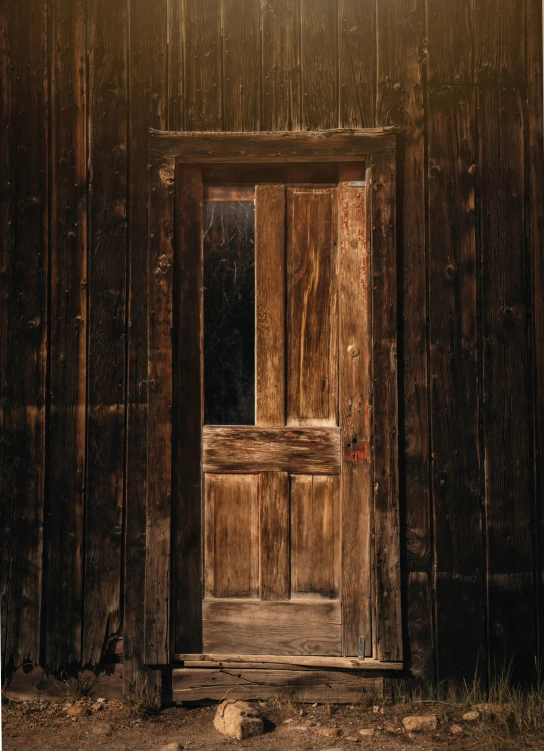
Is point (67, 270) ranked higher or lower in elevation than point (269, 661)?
higher

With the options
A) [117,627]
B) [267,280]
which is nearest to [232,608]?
[117,627]

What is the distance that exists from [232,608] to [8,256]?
2103mm

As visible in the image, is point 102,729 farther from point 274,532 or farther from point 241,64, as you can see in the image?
point 241,64

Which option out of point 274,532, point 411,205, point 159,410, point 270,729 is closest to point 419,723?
point 270,729

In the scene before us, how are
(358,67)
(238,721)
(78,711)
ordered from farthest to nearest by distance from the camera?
1. (358,67)
2. (78,711)
3. (238,721)

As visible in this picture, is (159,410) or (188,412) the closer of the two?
(159,410)

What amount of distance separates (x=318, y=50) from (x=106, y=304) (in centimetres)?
164

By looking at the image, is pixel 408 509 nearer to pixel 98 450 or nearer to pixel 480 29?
pixel 98 450

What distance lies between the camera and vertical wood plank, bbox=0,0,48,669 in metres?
3.76

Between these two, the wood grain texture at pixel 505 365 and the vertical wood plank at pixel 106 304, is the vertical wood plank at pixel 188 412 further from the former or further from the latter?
the wood grain texture at pixel 505 365

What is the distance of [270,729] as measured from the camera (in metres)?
3.49

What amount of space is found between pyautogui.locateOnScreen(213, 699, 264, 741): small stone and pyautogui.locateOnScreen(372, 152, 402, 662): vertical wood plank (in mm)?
662

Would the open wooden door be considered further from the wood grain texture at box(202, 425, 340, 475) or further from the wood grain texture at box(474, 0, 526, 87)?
the wood grain texture at box(474, 0, 526, 87)

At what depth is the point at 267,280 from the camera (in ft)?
12.6
